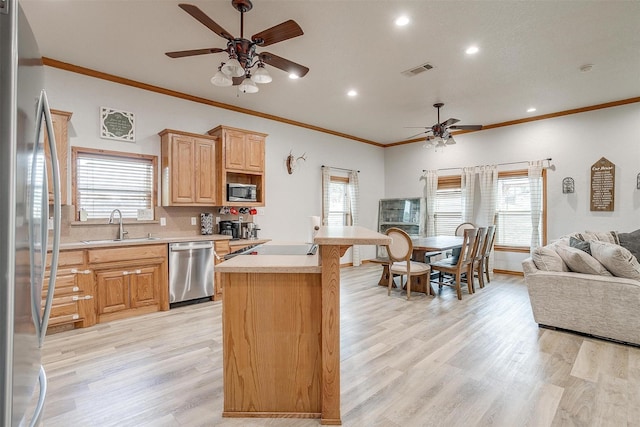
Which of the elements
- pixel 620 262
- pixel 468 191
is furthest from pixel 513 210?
pixel 620 262

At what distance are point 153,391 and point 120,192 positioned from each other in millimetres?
2855

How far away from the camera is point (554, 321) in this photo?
3217 mm

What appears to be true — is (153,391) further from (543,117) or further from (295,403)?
(543,117)

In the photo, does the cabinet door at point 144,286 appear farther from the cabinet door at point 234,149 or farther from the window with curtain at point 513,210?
the window with curtain at point 513,210

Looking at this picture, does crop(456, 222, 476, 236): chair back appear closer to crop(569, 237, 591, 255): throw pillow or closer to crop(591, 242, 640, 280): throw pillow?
crop(569, 237, 591, 255): throw pillow

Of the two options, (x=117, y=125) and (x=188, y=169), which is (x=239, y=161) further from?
(x=117, y=125)

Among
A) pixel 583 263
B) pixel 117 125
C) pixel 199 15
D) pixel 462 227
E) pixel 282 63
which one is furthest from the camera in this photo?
pixel 462 227

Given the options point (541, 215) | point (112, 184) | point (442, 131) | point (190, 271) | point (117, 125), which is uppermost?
point (442, 131)

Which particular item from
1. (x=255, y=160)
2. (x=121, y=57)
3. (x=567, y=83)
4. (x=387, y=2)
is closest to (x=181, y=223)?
(x=255, y=160)

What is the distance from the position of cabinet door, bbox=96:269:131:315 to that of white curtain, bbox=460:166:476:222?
19.7 ft

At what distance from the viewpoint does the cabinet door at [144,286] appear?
147 inches

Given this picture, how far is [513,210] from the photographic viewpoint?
6086 millimetres

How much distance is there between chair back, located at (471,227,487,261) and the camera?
15.2 ft

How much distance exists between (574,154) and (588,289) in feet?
11.4
